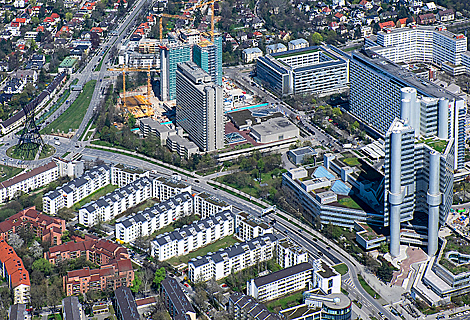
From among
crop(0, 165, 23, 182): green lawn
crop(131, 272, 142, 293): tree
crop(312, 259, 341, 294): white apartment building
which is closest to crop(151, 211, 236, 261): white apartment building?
crop(131, 272, 142, 293): tree

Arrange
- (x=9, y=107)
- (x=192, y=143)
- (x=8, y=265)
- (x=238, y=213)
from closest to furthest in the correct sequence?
1. (x=8, y=265)
2. (x=238, y=213)
3. (x=192, y=143)
4. (x=9, y=107)

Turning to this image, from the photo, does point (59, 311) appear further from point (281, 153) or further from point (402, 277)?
point (281, 153)

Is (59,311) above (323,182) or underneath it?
underneath

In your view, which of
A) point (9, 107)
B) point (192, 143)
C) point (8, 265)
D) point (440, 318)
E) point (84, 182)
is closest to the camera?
point (440, 318)

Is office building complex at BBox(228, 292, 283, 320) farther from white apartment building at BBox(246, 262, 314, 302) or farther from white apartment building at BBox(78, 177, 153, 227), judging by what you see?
white apartment building at BBox(78, 177, 153, 227)

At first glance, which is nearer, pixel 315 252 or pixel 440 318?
pixel 440 318

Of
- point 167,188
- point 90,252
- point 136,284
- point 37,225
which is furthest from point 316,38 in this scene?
point 136,284

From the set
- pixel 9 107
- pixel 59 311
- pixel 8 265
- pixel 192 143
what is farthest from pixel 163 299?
pixel 9 107
